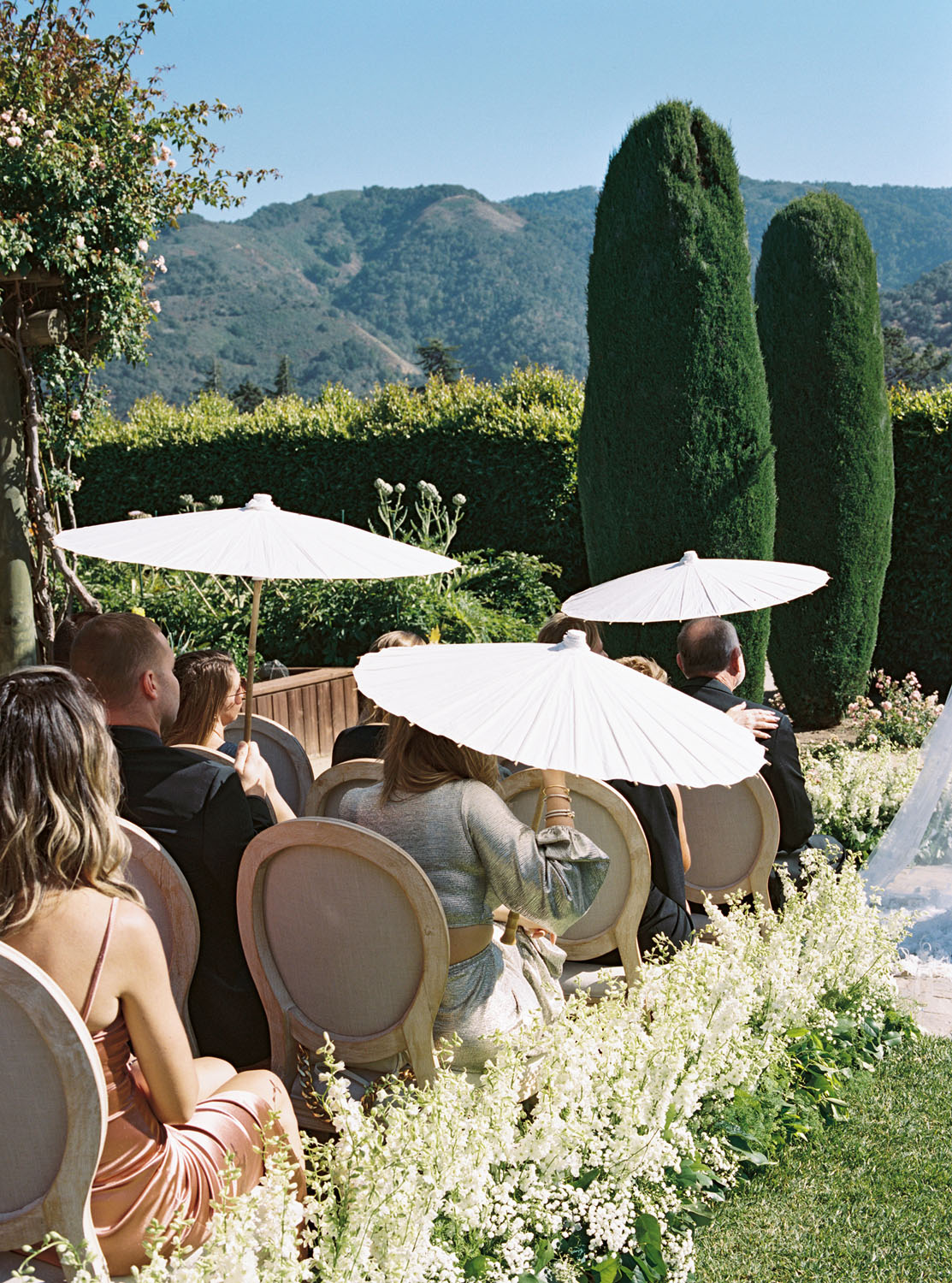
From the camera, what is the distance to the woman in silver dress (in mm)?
2549

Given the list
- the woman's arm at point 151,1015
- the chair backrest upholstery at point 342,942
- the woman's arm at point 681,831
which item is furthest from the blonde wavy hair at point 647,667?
the woman's arm at point 151,1015

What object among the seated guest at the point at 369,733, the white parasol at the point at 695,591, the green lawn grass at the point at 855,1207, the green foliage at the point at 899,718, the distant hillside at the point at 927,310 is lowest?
the green foliage at the point at 899,718

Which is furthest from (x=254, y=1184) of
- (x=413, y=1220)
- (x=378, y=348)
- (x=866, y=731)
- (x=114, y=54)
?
(x=378, y=348)

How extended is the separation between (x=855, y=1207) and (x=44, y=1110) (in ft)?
7.16

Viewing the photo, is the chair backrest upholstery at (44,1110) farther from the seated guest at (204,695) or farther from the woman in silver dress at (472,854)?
the seated guest at (204,695)

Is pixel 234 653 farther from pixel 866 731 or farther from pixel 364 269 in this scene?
pixel 364 269

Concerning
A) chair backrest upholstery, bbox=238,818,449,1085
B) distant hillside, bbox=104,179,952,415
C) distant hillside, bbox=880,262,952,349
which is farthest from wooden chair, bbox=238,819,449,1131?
distant hillside, bbox=104,179,952,415

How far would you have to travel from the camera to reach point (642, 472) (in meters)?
8.02

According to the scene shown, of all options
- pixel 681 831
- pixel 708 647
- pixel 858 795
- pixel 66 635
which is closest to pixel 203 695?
pixel 681 831

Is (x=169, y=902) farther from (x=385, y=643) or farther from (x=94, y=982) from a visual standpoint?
(x=385, y=643)

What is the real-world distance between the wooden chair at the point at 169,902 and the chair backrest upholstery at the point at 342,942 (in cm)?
12

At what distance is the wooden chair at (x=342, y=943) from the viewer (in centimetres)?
237

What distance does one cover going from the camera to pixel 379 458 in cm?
1297

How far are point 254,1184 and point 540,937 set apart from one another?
114 cm
